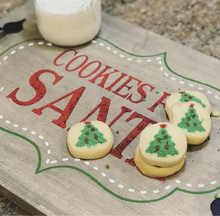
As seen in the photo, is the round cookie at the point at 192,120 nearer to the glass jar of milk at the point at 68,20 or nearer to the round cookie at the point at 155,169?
the round cookie at the point at 155,169

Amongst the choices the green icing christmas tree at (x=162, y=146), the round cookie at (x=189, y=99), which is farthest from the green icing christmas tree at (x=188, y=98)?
the green icing christmas tree at (x=162, y=146)

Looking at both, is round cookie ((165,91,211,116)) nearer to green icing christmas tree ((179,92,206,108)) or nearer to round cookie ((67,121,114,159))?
green icing christmas tree ((179,92,206,108))

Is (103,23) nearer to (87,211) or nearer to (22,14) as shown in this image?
(22,14)

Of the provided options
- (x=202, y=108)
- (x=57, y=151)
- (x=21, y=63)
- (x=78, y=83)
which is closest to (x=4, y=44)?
(x=21, y=63)

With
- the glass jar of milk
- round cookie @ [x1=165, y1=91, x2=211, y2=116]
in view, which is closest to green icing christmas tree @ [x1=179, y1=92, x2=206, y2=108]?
round cookie @ [x1=165, y1=91, x2=211, y2=116]

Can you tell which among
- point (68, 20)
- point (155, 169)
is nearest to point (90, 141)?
point (155, 169)

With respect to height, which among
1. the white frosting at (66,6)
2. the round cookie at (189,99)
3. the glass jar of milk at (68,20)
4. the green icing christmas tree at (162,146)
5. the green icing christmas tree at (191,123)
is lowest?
the round cookie at (189,99)
